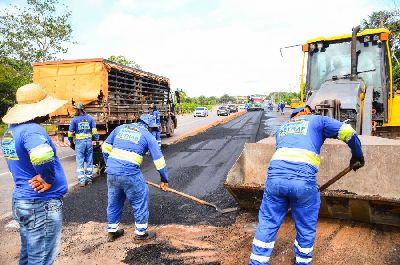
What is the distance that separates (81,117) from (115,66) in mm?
3734

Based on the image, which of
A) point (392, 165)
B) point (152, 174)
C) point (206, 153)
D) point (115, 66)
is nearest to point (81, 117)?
point (152, 174)

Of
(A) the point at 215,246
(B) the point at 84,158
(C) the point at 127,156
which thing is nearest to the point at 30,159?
(C) the point at 127,156

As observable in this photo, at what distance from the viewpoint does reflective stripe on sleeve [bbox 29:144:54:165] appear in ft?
8.53

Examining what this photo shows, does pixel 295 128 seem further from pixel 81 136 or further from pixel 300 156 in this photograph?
pixel 81 136

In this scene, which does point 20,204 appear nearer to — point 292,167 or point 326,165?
point 292,167

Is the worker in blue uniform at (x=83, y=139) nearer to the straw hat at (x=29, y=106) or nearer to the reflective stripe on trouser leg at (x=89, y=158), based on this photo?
the reflective stripe on trouser leg at (x=89, y=158)

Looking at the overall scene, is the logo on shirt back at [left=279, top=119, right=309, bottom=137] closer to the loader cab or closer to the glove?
the glove

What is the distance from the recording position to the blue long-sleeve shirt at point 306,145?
3.33 metres

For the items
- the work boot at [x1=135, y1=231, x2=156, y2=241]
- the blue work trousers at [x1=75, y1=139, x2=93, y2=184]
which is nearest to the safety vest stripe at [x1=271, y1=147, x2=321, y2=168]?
the work boot at [x1=135, y1=231, x2=156, y2=241]

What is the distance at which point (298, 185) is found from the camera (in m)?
3.25

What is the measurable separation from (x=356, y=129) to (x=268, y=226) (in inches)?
122

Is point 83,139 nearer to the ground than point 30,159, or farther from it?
nearer to the ground

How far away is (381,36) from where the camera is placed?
22.0 ft

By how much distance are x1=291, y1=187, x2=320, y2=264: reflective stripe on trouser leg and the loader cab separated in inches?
136
